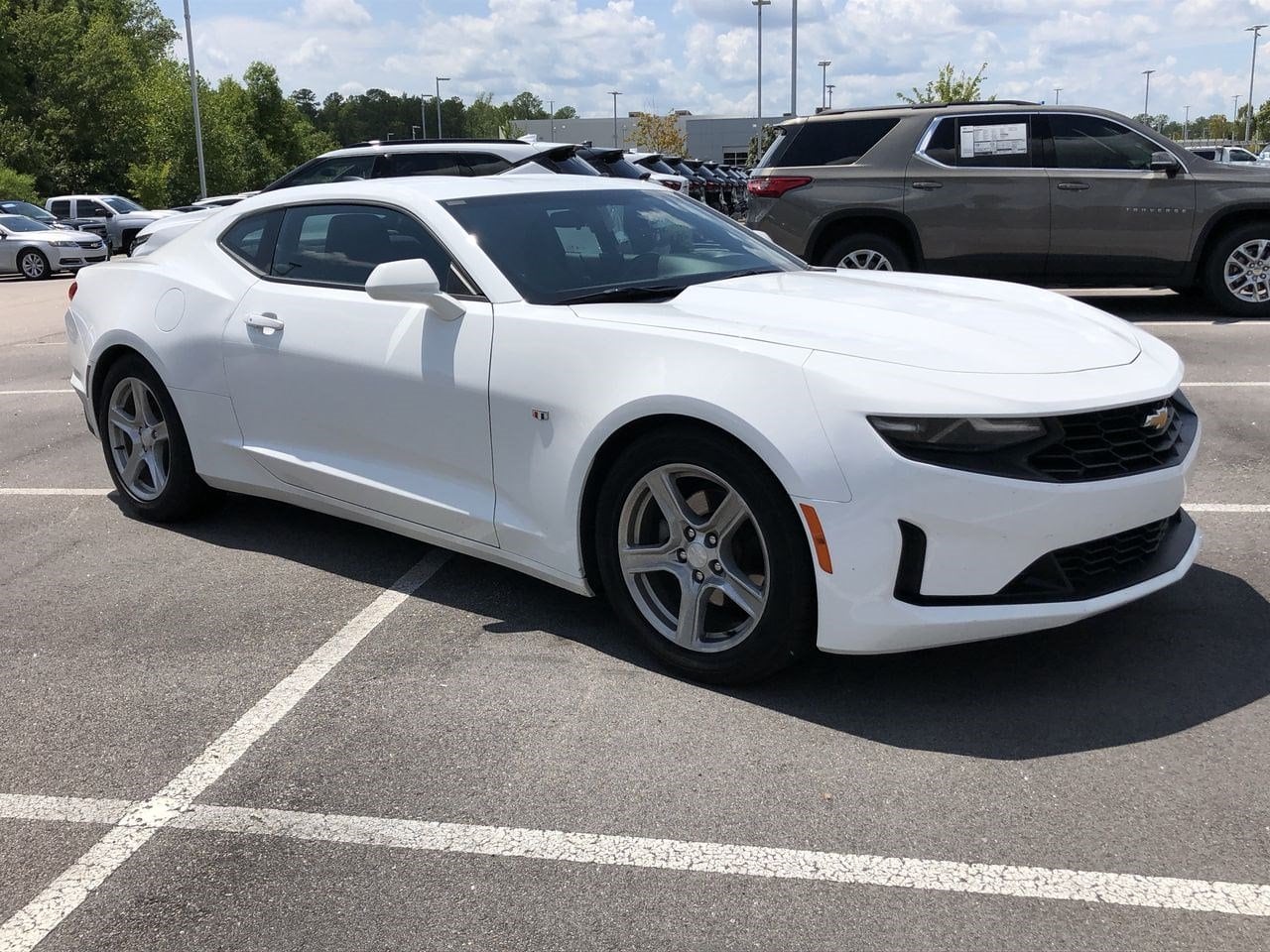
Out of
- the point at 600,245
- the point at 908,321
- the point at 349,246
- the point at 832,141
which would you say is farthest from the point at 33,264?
the point at 908,321

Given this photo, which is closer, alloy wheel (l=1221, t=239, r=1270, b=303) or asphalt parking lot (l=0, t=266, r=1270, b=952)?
asphalt parking lot (l=0, t=266, r=1270, b=952)

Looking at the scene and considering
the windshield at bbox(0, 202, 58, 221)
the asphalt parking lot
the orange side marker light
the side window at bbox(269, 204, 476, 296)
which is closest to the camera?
the asphalt parking lot

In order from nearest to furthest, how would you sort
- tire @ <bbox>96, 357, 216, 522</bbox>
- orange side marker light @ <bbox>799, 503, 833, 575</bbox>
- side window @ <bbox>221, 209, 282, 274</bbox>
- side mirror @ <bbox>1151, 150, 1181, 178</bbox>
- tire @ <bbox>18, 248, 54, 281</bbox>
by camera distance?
1. orange side marker light @ <bbox>799, 503, 833, 575</bbox>
2. side window @ <bbox>221, 209, 282, 274</bbox>
3. tire @ <bbox>96, 357, 216, 522</bbox>
4. side mirror @ <bbox>1151, 150, 1181, 178</bbox>
5. tire @ <bbox>18, 248, 54, 281</bbox>

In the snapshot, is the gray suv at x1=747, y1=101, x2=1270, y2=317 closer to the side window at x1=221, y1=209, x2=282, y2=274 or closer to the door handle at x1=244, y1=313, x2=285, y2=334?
the side window at x1=221, y1=209, x2=282, y2=274

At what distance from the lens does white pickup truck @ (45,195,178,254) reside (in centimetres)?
2795

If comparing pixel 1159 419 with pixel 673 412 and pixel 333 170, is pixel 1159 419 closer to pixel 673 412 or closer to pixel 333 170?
pixel 673 412

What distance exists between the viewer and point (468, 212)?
454cm

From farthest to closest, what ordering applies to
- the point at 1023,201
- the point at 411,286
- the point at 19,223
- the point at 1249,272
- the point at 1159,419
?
the point at 19,223, the point at 1023,201, the point at 1249,272, the point at 411,286, the point at 1159,419

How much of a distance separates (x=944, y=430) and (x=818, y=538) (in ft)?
1.44

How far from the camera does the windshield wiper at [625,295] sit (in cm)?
418

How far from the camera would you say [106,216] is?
2914 cm

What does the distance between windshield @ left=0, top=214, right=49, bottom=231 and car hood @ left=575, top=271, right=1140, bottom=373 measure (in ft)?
76.3

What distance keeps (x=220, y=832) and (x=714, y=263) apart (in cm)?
273

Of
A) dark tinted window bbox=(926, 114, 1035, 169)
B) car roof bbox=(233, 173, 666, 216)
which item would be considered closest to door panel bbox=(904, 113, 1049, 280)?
dark tinted window bbox=(926, 114, 1035, 169)
